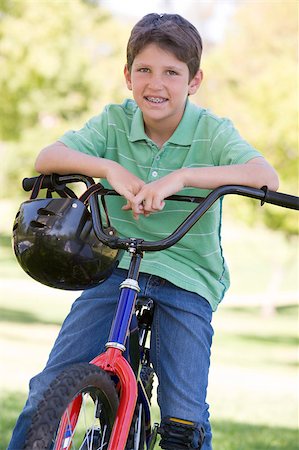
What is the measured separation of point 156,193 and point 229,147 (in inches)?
19.3

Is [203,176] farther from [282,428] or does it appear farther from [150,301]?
[282,428]

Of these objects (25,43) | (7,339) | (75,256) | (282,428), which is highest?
(25,43)

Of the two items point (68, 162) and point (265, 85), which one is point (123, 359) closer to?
point (68, 162)

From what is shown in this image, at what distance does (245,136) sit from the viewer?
722 inches

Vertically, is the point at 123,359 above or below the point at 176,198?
below

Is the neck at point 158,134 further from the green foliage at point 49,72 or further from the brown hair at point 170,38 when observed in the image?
the green foliage at point 49,72

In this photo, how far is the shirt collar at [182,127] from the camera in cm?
340

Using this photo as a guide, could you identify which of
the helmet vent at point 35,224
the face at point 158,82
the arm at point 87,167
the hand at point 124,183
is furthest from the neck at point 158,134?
the helmet vent at point 35,224

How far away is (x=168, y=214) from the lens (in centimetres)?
337

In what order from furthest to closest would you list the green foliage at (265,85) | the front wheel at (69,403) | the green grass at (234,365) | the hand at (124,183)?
the green foliage at (265,85) → the green grass at (234,365) → the hand at (124,183) → the front wheel at (69,403)

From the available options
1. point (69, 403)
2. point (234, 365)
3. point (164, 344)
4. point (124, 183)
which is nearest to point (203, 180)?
point (124, 183)

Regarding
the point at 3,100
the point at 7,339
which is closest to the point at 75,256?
the point at 7,339

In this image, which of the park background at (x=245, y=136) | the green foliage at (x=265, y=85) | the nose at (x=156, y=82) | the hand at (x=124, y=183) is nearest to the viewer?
the hand at (x=124, y=183)

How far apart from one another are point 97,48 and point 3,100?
27.4 ft
